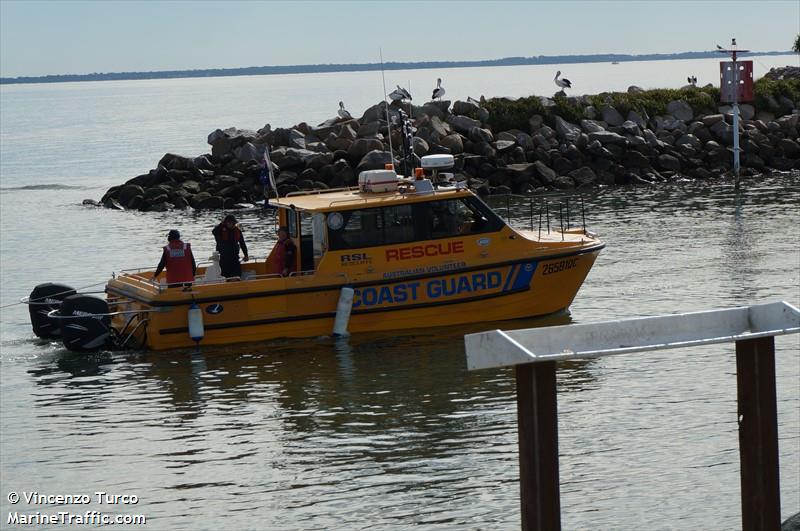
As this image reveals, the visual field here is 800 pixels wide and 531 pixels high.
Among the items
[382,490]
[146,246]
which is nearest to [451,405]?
[382,490]

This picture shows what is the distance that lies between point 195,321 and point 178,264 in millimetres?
870

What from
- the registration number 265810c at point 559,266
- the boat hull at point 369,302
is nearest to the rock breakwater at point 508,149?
the registration number 265810c at point 559,266

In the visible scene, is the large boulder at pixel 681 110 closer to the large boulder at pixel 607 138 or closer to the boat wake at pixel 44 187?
the large boulder at pixel 607 138

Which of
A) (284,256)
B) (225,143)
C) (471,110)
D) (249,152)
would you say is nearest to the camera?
(284,256)

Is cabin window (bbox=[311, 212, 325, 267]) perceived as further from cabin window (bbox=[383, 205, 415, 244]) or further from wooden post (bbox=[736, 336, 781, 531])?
wooden post (bbox=[736, 336, 781, 531])

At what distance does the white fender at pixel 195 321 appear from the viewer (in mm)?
15273

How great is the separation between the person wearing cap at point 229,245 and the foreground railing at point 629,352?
1042 centimetres

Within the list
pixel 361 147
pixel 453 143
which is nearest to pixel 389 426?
pixel 361 147

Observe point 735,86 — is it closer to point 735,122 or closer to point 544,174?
point 735,122

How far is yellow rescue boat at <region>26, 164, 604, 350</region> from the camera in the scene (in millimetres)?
15422

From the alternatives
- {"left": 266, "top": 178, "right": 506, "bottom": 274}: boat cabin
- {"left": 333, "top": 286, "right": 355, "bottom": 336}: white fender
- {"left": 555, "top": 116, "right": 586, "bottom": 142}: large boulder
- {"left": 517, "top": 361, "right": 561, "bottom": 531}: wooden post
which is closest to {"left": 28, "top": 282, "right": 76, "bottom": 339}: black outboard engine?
{"left": 266, "top": 178, "right": 506, "bottom": 274}: boat cabin

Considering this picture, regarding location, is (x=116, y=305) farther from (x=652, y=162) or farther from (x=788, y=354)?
(x=652, y=162)

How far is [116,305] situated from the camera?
1631 centimetres

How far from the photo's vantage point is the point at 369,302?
15.8m
